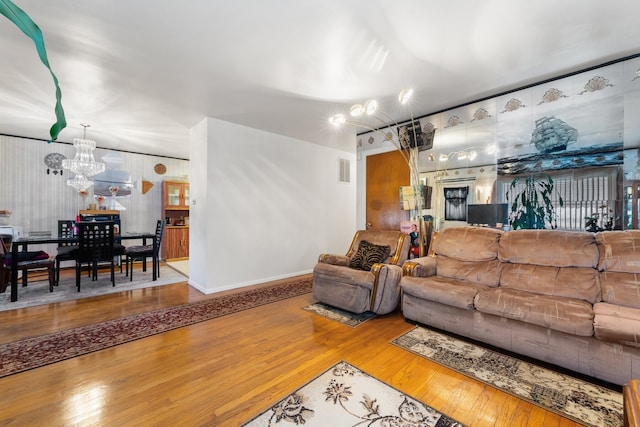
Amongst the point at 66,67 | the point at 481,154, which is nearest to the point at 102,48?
the point at 66,67

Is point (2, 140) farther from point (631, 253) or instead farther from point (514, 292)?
point (631, 253)

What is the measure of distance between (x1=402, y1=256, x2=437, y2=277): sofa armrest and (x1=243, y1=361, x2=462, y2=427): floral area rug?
4.11 feet

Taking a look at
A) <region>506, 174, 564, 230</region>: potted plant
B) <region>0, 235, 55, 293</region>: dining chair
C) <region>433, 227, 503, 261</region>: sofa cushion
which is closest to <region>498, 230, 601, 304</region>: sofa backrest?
<region>433, 227, 503, 261</region>: sofa cushion

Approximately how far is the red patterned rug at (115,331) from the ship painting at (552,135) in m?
3.40

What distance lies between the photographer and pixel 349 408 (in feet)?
5.55

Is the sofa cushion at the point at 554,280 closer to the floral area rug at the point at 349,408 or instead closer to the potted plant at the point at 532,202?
the potted plant at the point at 532,202

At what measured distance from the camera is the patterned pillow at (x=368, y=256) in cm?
343

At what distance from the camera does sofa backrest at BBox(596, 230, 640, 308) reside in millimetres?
2113

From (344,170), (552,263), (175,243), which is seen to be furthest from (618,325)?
(175,243)

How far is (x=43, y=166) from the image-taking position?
5.25m

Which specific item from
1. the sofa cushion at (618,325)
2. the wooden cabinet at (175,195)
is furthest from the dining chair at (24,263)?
the sofa cushion at (618,325)

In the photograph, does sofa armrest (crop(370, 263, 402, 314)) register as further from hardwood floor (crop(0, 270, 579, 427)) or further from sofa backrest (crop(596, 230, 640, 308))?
sofa backrest (crop(596, 230, 640, 308))

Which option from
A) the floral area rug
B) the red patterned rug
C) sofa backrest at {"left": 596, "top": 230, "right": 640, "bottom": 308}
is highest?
sofa backrest at {"left": 596, "top": 230, "right": 640, "bottom": 308}

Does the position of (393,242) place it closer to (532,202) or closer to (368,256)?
(368,256)
